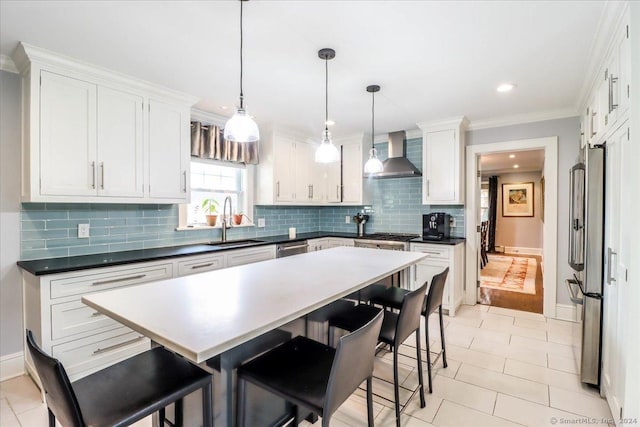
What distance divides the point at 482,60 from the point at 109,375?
118 inches

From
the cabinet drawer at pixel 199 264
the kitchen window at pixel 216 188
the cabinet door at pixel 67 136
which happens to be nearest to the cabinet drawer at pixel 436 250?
the kitchen window at pixel 216 188

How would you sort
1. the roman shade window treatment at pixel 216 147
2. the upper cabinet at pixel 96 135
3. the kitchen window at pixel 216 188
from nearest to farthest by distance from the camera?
1. the upper cabinet at pixel 96 135
2. the roman shade window treatment at pixel 216 147
3. the kitchen window at pixel 216 188

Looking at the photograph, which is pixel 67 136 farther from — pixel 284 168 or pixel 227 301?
pixel 284 168

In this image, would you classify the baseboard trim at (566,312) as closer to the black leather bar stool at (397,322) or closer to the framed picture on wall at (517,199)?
the black leather bar stool at (397,322)

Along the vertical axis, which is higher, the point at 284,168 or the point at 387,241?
the point at 284,168

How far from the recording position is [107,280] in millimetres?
2434

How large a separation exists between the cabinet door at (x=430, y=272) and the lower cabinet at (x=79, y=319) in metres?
2.93

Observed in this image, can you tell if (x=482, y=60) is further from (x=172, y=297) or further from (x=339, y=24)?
(x=172, y=297)

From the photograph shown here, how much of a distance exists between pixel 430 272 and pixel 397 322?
2443 millimetres

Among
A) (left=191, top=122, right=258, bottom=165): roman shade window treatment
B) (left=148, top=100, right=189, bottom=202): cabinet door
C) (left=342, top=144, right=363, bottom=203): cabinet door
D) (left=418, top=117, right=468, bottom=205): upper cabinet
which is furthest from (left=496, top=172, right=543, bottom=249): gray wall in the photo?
(left=148, top=100, right=189, bottom=202): cabinet door

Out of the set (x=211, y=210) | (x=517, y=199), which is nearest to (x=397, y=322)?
(x=211, y=210)

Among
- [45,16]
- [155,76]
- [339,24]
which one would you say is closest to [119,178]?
[155,76]

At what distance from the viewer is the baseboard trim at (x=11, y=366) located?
2406 mm

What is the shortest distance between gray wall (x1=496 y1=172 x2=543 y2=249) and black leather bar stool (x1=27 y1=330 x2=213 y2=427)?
9.71m
